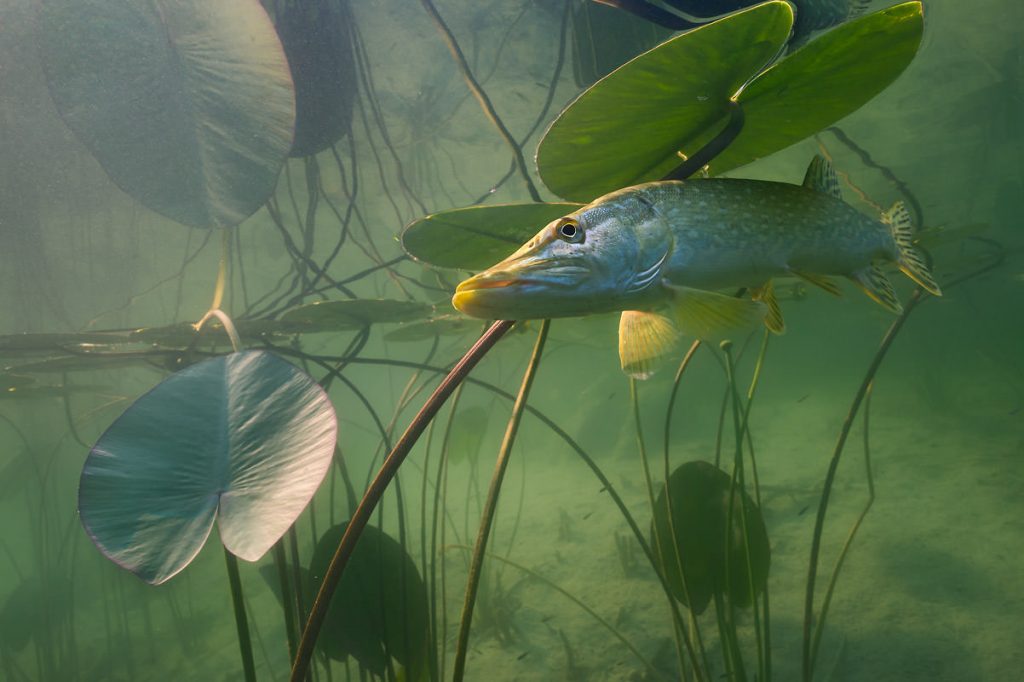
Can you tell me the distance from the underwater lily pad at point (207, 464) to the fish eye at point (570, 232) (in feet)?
2.69

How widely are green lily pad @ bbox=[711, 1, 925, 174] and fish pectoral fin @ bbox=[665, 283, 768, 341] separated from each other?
47cm

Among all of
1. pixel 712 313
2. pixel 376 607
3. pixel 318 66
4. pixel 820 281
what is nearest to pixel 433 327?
pixel 318 66

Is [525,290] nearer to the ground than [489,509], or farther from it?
farther from it

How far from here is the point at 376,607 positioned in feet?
8.39

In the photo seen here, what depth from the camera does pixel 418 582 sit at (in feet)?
8.34

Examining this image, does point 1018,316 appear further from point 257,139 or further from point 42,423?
point 42,423

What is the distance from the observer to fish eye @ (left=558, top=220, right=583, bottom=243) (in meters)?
0.89

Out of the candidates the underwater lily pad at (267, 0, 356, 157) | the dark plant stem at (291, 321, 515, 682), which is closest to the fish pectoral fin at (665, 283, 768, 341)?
the dark plant stem at (291, 321, 515, 682)

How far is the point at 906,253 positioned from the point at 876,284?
10 cm

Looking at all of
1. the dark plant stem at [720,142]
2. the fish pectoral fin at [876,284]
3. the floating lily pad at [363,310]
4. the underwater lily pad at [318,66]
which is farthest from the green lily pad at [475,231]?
the underwater lily pad at [318,66]

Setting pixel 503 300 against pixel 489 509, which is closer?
pixel 503 300

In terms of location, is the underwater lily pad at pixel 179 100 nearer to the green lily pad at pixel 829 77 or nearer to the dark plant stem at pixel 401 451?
the dark plant stem at pixel 401 451

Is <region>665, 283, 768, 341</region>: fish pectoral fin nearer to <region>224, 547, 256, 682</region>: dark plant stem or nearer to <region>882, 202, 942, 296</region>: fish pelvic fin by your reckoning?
<region>882, 202, 942, 296</region>: fish pelvic fin

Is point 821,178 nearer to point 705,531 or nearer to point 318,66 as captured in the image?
point 705,531
